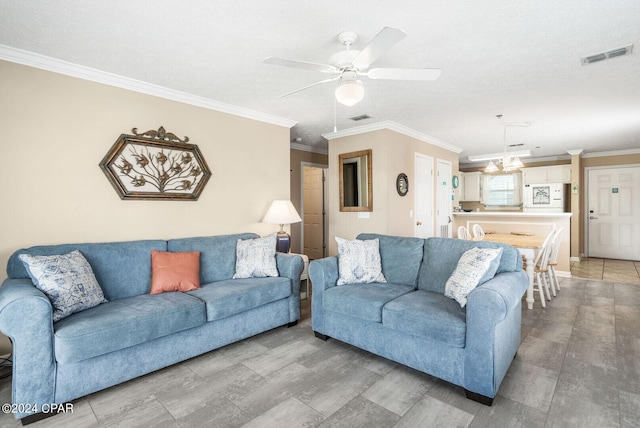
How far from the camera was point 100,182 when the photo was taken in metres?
3.02

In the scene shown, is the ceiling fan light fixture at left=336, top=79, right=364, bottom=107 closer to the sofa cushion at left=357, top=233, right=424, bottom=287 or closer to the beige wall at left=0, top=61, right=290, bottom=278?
the sofa cushion at left=357, top=233, right=424, bottom=287

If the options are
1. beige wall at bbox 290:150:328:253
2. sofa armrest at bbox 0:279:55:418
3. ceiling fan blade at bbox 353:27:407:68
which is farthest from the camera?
beige wall at bbox 290:150:328:253

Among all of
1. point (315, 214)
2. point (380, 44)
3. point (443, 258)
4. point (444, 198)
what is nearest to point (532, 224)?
point (444, 198)

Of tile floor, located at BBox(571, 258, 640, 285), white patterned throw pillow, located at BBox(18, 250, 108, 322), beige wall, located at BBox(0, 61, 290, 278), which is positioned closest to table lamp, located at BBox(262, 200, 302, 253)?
beige wall, located at BBox(0, 61, 290, 278)

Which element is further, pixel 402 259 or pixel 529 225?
pixel 529 225

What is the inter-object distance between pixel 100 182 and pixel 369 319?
2724 millimetres

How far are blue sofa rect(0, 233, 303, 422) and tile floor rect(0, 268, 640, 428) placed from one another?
16 cm

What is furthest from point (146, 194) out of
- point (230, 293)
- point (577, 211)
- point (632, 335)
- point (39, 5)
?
point (577, 211)

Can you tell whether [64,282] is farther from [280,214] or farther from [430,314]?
[430,314]

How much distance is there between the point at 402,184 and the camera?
16.8 ft

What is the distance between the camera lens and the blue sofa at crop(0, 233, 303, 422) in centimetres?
188

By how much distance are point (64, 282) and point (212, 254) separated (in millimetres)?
1277

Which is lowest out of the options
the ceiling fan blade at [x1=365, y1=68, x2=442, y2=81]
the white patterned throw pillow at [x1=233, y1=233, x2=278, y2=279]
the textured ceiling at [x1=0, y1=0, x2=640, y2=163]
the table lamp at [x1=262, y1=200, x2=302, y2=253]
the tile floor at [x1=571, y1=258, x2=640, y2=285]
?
the tile floor at [x1=571, y1=258, x2=640, y2=285]

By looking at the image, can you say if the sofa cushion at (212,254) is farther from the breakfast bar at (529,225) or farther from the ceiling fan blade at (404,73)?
the breakfast bar at (529,225)
